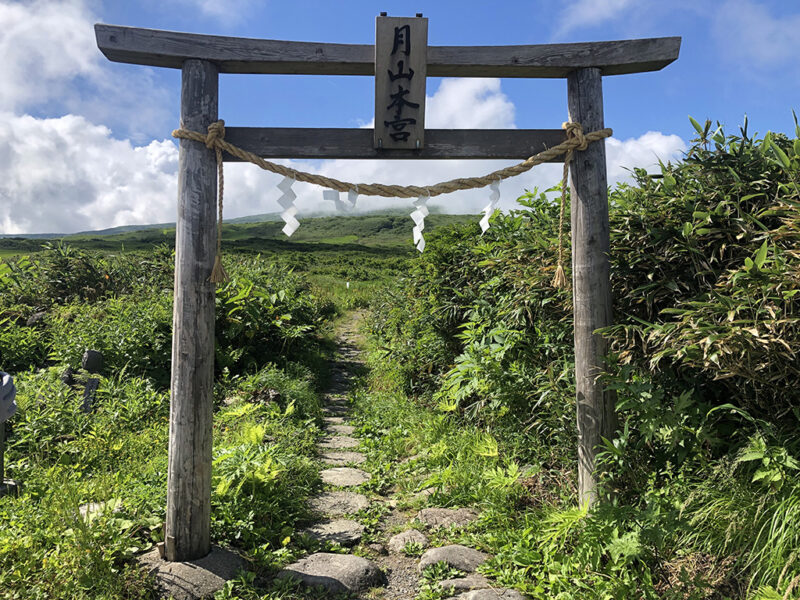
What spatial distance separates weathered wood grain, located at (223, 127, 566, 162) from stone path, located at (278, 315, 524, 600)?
2851 mm

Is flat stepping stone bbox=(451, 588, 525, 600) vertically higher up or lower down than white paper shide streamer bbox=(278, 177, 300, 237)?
lower down

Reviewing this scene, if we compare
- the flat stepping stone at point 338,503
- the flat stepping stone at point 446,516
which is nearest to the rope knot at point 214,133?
the flat stepping stone at point 338,503

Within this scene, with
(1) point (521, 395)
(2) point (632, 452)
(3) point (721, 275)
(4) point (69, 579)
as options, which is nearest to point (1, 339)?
(4) point (69, 579)

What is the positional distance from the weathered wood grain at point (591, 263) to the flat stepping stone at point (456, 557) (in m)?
0.88

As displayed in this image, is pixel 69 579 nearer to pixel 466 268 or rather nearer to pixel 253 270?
pixel 466 268

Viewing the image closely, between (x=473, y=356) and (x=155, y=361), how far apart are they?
4.82 meters

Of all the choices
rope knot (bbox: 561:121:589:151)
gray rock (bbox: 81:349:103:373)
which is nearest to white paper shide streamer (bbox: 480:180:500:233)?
rope knot (bbox: 561:121:589:151)

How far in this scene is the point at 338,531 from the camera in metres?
4.29

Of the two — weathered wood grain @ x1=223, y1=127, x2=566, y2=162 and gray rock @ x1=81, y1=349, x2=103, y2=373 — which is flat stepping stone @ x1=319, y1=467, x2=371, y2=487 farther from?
gray rock @ x1=81, y1=349, x2=103, y2=373

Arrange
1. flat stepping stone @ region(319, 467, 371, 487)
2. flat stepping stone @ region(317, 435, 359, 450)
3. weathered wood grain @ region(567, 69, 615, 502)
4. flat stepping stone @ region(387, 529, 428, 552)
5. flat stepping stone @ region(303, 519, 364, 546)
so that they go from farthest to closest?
1. flat stepping stone @ region(317, 435, 359, 450)
2. flat stepping stone @ region(319, 467, 371, 487)
3. flat stepping stone @ region(303, 519, 364, 546)
4. flat stepping stone @ region(387, 529, 428, 552)
5. weathered wood grain @ region(567, 69, 615, 502)

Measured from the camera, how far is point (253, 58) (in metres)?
3.67

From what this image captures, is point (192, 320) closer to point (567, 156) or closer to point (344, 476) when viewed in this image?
point (344, 476)

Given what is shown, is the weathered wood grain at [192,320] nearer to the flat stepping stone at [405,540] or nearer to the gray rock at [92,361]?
the flat stepping stone at [405,540]

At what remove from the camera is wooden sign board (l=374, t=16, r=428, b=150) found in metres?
3.70
